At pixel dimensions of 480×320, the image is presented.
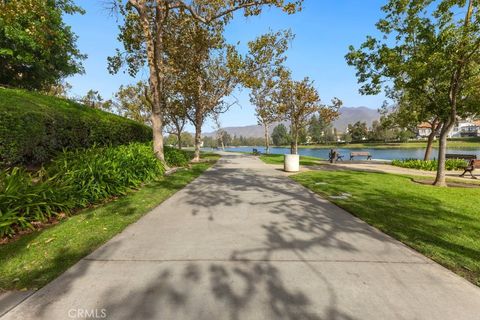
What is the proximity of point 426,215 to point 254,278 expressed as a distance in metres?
4.58

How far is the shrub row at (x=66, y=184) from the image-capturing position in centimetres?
454

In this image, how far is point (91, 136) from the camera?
971cm

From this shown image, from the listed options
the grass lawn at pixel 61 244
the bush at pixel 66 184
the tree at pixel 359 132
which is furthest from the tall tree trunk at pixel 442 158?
the tree at pixel 359 132

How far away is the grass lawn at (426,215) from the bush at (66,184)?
5822mm

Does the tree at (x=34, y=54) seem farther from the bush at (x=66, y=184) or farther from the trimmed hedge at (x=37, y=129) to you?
the bush at (x=66, y=184)

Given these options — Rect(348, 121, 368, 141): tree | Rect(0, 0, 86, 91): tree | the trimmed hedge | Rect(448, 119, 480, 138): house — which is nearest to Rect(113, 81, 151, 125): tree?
Rect(0, 0, 86, 91): tree

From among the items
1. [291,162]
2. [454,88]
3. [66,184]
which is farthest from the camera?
[291,162]

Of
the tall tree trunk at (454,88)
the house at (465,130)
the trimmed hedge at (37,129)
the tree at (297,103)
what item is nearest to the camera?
the trimmed hedge at (37,129)

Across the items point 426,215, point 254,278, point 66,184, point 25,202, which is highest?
point 66,184

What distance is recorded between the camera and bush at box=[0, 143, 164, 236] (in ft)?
14.9

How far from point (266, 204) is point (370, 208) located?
2402 mm

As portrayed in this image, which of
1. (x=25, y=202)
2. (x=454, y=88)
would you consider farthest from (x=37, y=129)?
(x=454, y=88)

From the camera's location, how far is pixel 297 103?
2569 cm

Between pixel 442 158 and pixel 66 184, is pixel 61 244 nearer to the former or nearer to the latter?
pixel 66 184
